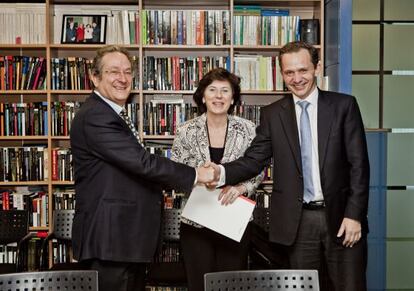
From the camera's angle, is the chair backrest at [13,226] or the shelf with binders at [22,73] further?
the shelf with binders at [22,73]

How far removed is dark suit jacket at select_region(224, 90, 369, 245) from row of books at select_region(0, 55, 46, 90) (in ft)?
8.87

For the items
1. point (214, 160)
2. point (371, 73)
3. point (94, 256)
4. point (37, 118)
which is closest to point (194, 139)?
point (214, 160)

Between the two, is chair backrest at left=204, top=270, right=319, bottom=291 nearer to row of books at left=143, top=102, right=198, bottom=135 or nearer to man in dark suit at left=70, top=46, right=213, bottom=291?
man in dark suit at left=70, top=46, right=213, bottom=291

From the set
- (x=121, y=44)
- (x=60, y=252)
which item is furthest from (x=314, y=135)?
(x=60, y=252)

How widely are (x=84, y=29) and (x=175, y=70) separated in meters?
0.87

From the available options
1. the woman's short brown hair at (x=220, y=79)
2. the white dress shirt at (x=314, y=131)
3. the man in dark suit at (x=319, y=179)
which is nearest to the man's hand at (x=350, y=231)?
the man in dark suit at (x=319, y=179)

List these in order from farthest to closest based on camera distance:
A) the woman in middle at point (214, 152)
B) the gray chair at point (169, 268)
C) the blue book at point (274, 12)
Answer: the blue book at point (274, 12), the gray chair at point (169, 268), the woman in middle at point (214, 152)

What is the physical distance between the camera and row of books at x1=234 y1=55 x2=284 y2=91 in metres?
4.54

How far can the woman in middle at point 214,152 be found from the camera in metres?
Answer: 2.78

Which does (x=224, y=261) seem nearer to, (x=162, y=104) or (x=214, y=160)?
(x=214, y=160)

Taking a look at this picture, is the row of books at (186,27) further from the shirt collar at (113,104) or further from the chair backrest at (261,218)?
the shirt collar at (113,104)

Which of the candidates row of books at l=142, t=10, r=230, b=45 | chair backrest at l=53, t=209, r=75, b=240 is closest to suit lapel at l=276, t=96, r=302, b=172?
chair backrest at l=53, t=209, r=75, b=240

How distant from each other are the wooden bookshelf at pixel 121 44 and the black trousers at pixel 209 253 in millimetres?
1811

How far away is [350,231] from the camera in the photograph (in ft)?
7.67
